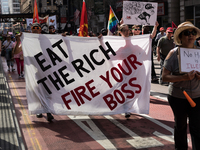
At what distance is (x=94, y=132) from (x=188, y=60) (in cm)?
251

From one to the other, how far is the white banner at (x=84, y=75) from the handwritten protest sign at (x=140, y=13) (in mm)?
1146

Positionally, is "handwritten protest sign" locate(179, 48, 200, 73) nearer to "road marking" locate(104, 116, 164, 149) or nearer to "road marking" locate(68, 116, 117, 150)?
"road marking" locate(104, 116, 164, 149)

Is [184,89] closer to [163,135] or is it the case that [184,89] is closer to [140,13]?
[163,135]

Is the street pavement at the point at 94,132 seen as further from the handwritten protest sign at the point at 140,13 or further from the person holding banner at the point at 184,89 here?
the handwritten protest sign at the point at 140,13

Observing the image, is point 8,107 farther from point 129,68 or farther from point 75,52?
point 129,68

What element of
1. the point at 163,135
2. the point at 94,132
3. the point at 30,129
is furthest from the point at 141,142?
the point at 30,129

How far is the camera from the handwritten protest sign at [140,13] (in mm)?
7039

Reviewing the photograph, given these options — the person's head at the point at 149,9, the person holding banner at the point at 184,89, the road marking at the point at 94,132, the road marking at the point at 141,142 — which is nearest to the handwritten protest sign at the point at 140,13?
the person's head at the point at 149,9

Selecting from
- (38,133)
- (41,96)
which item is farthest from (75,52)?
(38,133)

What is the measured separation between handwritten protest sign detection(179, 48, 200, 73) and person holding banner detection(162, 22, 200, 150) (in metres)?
0.07

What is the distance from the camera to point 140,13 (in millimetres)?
7160

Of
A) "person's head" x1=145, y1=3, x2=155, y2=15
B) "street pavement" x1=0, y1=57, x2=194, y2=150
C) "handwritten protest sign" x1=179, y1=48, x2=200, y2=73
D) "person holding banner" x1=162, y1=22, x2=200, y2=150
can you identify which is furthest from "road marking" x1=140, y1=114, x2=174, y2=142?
"person's head" x1=145, y1=3, x2=155, y2=15

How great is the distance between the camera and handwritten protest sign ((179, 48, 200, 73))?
371 cm

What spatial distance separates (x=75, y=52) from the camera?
6.07 metres
